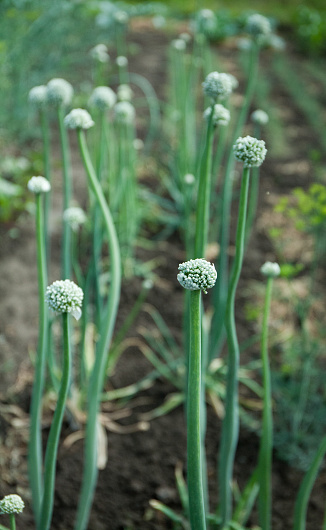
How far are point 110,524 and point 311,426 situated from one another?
0.69 meters

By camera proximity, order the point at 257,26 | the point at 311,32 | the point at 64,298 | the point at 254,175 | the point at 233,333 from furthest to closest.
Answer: the point at 311,32 < the point at 254,175 < the point at 257,26 < the point at 233,333 < the point at 64,298

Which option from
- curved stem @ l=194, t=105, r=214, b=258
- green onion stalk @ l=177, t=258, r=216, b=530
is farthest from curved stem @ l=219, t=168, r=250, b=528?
green onion stalk @ l=177, t=258, r=216, b=530

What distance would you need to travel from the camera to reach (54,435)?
1.05 meters

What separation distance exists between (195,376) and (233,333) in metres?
0.29

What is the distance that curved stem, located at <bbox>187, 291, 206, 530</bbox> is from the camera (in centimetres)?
84

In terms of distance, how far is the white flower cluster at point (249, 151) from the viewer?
100 cm

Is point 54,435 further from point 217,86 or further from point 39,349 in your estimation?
point 217,86

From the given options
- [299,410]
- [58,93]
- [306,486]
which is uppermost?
[58,93]

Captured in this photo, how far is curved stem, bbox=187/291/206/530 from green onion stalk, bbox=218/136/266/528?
0.85 feet

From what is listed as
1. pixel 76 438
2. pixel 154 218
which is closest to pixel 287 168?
pixel 154 218

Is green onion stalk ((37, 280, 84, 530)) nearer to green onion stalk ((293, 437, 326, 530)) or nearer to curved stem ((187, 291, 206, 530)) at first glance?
curved stem ((187, 291, 206, 530))

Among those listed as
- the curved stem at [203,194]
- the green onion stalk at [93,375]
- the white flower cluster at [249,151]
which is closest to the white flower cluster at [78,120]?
the green onion stalk at [93,375]

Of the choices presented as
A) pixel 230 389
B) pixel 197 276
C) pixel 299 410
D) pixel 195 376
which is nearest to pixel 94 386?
pixel 230 389

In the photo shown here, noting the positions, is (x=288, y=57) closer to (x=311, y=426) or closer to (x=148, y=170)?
(x=148, y=170)
